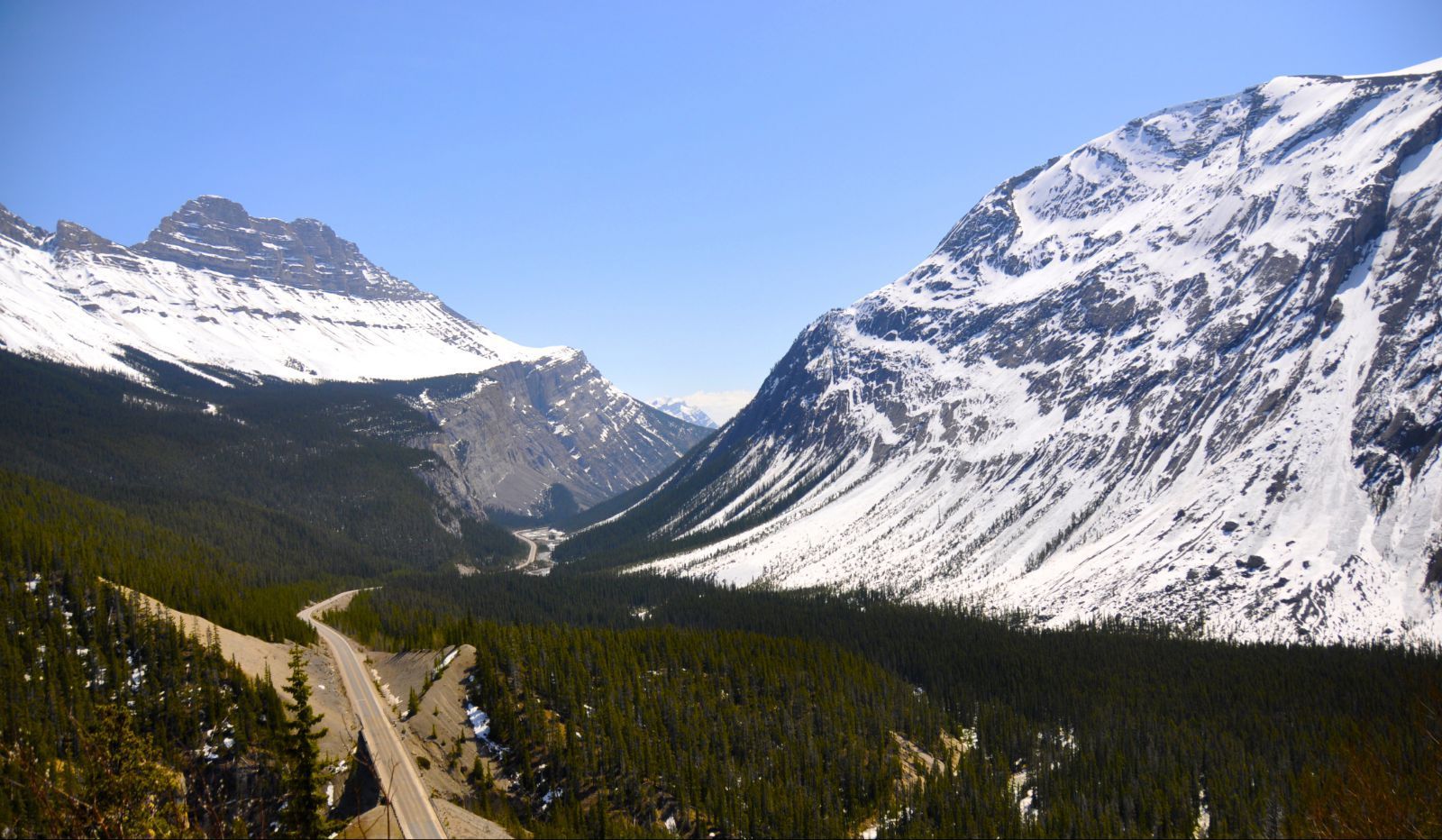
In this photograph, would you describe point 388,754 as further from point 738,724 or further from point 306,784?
point 738,724

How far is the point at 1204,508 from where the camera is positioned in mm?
195750

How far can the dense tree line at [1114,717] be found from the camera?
80875 mm

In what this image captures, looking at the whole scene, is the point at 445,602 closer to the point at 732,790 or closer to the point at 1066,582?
the point at 732,790

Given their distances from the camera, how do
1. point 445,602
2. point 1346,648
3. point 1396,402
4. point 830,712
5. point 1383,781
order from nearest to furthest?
point 1383,781, point 830,712, point 1346,648, point 445,602, point 1396,402

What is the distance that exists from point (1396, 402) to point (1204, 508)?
149 ft

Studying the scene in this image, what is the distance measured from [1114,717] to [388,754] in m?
89.7

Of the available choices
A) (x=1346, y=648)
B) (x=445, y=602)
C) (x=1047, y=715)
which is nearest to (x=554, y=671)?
(x=1047, y=715)

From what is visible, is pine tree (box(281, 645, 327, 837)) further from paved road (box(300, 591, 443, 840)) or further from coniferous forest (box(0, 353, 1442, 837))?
paved road (box(300, 591, 443, 840))

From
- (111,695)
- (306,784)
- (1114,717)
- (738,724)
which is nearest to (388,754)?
(111,695)

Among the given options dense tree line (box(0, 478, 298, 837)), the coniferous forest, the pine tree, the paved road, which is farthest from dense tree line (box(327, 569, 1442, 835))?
the pine tree

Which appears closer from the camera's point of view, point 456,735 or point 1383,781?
point 1383,781

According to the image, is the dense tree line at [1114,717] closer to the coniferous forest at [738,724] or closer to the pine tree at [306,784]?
the coniferous forest at [738,724]

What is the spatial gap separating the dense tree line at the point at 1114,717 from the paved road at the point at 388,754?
9919 mm

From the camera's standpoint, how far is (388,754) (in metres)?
69.1
